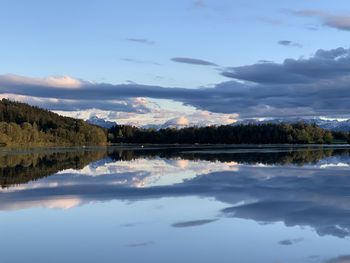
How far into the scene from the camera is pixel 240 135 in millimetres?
175000

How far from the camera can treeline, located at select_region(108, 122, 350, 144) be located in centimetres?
16950

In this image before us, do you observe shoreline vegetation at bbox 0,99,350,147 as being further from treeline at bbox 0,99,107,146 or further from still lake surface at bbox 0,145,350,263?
still lake surface at bbox 0,145,350,263

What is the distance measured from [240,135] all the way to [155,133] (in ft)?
113

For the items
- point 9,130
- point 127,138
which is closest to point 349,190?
point 9,130

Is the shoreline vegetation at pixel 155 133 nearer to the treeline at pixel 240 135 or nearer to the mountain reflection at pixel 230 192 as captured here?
the treeline at pixel 240 135

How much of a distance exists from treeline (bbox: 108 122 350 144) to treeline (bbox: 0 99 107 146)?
77.3 ft

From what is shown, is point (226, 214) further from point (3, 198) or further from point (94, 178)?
point (94, 178)

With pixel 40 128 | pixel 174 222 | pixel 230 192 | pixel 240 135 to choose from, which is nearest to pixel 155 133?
pixel 240 135

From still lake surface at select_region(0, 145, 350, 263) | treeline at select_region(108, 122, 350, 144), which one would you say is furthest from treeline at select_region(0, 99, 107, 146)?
still lake surface at select_region(0, 145, 350, 263)

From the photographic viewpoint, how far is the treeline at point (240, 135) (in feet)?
556

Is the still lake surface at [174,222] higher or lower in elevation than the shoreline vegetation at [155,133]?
lower

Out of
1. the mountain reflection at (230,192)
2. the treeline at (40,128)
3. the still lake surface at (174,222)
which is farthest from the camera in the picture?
the treeline at (40,128)

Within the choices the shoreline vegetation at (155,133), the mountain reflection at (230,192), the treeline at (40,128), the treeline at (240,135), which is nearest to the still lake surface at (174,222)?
the mountain reflection at (230,192)

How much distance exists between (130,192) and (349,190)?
30.9 feet
